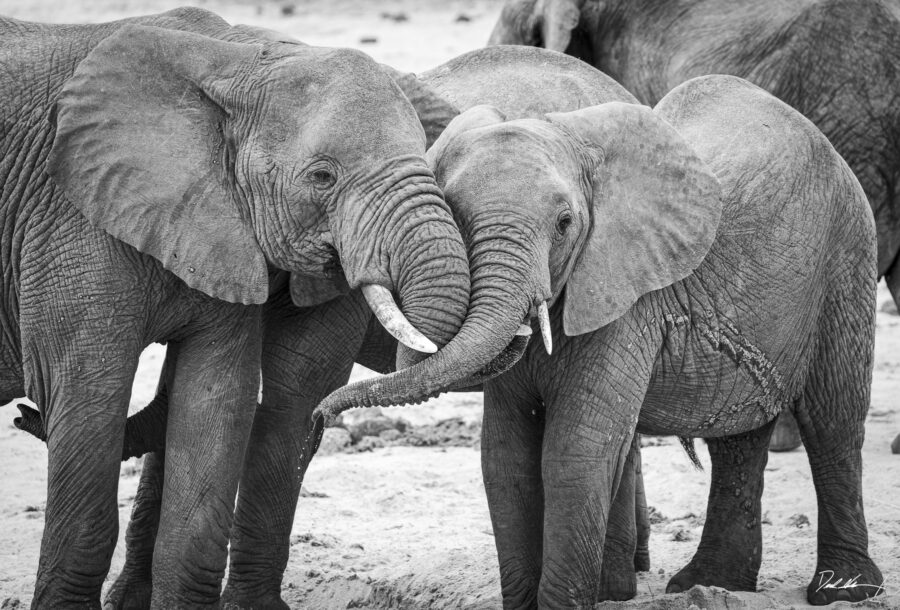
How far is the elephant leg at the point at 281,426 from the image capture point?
509 cm

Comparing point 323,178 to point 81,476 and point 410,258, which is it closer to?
point 410,258

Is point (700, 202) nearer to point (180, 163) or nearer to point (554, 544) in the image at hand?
point (554, 544)

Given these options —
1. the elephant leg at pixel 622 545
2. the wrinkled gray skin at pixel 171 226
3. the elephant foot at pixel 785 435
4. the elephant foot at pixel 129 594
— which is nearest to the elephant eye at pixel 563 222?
the wrinkled gray skin at pixel 171 226

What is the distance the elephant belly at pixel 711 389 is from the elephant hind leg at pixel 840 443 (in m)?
0.23

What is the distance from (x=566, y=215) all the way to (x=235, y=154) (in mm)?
973

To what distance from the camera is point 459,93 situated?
19.1ft

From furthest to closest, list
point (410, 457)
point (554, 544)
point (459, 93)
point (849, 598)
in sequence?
point (410, 457) < point (459, 93) < point (849, 598) < point (554, 544)

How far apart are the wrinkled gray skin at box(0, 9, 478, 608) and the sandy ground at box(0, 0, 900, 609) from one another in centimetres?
100

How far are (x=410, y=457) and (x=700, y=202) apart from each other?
9.46ft

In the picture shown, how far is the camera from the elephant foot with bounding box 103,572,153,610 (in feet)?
17.9

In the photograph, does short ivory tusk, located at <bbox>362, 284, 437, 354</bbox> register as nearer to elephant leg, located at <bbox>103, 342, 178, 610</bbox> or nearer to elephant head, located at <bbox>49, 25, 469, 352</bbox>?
elephant head, located at <bbox>49, 25, 469, 352</bbox>

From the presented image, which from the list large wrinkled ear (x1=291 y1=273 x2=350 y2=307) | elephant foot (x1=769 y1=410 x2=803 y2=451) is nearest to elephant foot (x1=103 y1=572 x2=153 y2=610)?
large wrinkled ear (x1=291 y1=273 x2=350 y2=307)

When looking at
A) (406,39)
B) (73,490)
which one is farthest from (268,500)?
(406,39)

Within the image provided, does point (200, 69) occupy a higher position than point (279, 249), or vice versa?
point (200, 69)
